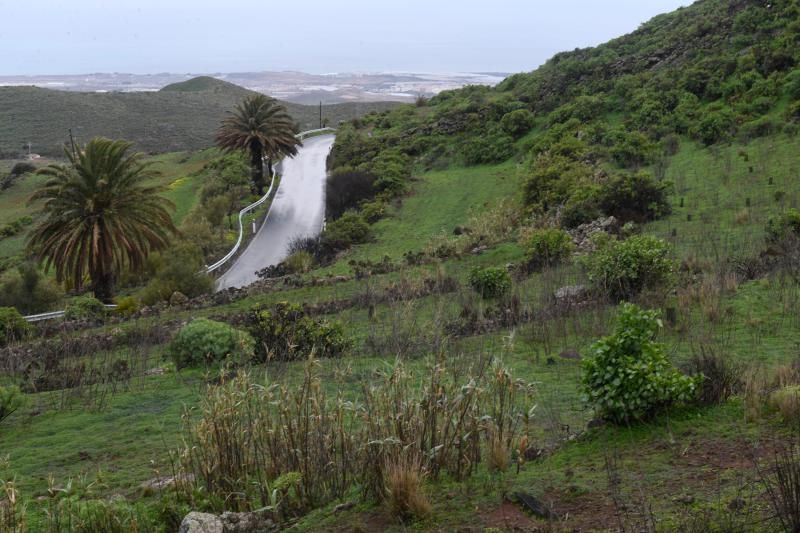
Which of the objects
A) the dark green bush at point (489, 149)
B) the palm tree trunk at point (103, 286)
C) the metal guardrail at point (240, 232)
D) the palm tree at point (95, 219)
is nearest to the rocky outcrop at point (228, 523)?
the palm tree at point (95, 219)

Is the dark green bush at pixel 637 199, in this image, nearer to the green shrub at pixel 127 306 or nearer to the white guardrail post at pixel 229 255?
the green shrub at pixel 127 306

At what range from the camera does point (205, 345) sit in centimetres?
1105

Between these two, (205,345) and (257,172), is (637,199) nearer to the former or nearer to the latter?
(205,345)

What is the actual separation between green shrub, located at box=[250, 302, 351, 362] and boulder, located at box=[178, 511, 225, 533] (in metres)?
5.73

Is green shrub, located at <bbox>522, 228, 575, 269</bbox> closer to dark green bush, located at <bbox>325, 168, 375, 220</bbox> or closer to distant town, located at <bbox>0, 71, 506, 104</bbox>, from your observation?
dark green bush, located at <bbox>325, 168, 375, 220</bbox>

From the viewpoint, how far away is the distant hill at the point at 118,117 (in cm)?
8575

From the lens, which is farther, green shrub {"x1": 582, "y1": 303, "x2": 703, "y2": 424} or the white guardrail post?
the white guardrail post

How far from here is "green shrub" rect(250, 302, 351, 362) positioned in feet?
36.2

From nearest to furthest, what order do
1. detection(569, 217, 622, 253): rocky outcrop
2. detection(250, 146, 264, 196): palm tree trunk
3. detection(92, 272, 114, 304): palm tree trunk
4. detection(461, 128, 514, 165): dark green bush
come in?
1. detection(569, 217, 622, 253): rocky outcrop
2. detection(92, 272, 114, 304): palm tree trunk
3. detection(461, 128, 514, 165): dark green bush
4. detection(250, 146, 264, 196): palm tree trunk

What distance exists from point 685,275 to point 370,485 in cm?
911

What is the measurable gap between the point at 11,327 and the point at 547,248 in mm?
12755

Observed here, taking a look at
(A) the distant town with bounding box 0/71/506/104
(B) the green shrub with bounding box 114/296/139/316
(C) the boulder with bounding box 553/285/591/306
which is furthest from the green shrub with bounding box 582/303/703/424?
(A) the distant town with bounding box 0/71/506/104

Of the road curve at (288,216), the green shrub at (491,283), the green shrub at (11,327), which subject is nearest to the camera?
the green shrub at (491,283)

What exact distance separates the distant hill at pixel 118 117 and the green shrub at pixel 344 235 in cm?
6058
